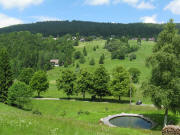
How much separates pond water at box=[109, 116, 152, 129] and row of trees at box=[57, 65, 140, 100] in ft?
78.8

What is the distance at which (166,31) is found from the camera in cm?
3103

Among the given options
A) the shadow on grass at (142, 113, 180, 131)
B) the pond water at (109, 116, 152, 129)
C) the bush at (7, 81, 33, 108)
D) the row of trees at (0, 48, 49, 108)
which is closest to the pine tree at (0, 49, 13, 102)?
the row of trees at (0, 48, 49, 108)

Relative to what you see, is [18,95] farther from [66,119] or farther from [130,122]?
[66,119]

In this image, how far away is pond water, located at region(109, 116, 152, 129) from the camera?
36.5m

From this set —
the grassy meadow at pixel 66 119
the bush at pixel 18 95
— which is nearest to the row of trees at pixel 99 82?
the grassy meadow at pixel 66 119

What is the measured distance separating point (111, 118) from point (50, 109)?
2628 cm

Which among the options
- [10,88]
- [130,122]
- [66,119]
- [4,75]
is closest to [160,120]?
[130,122]

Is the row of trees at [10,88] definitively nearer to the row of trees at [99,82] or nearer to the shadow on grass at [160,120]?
the row of trees at [99,82]

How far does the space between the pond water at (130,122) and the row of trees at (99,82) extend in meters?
24.0

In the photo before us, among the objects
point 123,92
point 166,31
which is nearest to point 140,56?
point 123,92

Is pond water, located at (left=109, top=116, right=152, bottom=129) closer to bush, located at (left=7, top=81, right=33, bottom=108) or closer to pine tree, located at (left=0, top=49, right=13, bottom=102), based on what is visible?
bush, located at (left=7, top=81, right=33, bottom=108)

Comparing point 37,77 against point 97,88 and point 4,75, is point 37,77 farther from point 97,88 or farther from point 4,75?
point 97,88

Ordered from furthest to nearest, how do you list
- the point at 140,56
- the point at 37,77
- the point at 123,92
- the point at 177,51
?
the point at 140,56
the point at 37,77
the point at 123,92
the point at 177,51

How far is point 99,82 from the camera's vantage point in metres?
68.6
